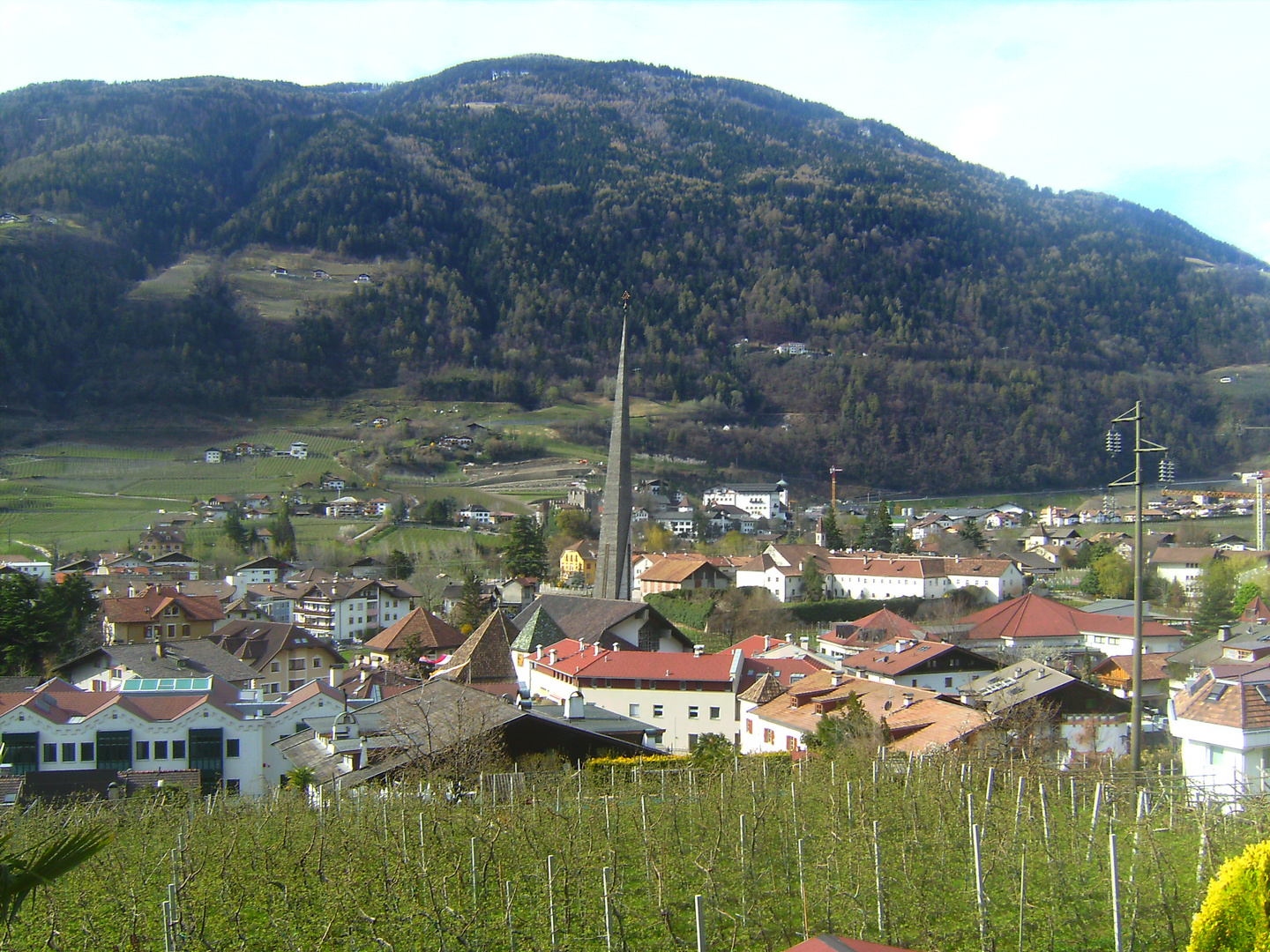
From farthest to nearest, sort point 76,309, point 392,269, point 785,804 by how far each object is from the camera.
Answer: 1. point 392,269
2. point 76,309
3. point 785,804

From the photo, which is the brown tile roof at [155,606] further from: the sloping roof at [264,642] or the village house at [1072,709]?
the village house at [1072,709]

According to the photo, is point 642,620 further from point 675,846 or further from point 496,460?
point 496,460

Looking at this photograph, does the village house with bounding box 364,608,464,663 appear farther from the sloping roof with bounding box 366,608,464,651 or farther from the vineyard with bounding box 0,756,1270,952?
the vineyard with bounding box 0,756,1270,952

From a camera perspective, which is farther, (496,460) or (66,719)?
(496,460)

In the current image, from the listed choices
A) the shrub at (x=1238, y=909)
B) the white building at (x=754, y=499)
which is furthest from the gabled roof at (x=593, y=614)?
the white building at (x=754, y=499)

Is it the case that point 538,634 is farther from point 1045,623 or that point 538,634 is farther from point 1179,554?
point 1179,554

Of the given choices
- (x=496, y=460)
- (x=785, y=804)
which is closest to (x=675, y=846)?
(x=785, y=804)

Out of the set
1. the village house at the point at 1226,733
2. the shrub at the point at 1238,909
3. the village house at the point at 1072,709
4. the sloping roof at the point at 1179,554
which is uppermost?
the shrub at the point at 1238,909
